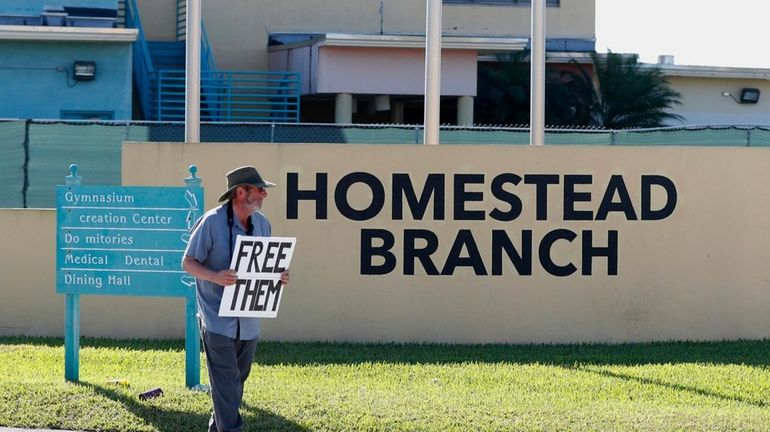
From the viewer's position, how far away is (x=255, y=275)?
7.41 metres

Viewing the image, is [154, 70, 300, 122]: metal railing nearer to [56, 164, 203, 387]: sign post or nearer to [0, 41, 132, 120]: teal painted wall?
[0, 41, 132, 120]: teal painted wall

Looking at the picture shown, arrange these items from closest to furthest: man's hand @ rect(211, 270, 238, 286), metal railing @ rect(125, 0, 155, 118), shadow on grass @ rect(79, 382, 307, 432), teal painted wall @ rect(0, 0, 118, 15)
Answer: man's hand @ rect(211, 270, 238, 286)
shadow on grass @ rect(79, 382, 307, 432)
teal painted wall @ rect(0, 0, 118, 15)
metal railing @ rect(125, 0, 155, 118)

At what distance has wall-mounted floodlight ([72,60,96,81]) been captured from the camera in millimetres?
23458

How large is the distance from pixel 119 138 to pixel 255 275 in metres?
7.04

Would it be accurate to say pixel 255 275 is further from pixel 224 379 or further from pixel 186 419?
pixel 186 419

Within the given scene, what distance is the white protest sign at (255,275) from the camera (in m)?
7.30

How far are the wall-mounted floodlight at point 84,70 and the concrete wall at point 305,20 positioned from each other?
391 cm

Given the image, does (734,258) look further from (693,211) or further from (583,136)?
(583,136)

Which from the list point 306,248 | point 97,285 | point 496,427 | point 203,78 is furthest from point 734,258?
point 203,78

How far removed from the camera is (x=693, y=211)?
1253 centimetres

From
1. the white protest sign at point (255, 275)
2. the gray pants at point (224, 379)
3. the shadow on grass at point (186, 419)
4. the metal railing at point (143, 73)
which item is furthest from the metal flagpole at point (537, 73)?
the metal railing at point (143, 73)

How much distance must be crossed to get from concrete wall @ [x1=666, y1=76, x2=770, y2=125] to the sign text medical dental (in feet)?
56.8

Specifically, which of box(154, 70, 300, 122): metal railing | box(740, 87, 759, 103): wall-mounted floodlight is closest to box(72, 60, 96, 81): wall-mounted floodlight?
box(154, 70, 300, 122): metal railing

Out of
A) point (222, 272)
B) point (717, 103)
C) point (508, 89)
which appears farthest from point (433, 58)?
point (717, 103)
